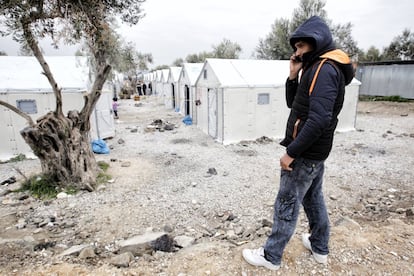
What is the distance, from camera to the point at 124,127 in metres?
12.3

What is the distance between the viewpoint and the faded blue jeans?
2057 mm

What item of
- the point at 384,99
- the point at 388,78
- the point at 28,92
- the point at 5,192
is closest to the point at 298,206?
the point at 5,192

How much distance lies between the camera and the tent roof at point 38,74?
732cm

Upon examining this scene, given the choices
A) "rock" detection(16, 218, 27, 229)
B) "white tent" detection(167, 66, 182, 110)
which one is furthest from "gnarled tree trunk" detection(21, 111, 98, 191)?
"white tent" detection(167, 66, 182, 110)

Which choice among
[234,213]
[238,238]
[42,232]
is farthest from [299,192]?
[42,232]

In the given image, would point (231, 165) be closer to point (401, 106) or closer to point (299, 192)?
point (299, 192)

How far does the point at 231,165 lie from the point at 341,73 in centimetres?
502

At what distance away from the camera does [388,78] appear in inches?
694

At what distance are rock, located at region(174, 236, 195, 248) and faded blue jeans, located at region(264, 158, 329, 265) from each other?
52.4 inches

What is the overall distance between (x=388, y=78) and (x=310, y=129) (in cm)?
2037

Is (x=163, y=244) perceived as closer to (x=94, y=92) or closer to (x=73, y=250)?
(x=73, y=250)

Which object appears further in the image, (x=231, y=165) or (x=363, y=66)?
(x=363, y=66)

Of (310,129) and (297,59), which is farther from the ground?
(297,59)

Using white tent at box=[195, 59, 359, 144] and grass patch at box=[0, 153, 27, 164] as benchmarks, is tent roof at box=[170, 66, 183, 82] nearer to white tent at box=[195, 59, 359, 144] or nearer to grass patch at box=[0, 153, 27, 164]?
white tent at box=[195, 59, 359, 144]
